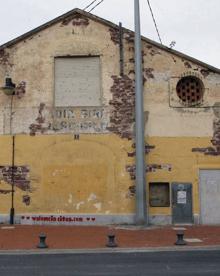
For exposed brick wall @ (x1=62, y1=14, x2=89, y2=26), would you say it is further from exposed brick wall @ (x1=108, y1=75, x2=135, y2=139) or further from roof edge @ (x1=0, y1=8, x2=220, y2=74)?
exposed brick wall @ (x1=108, y1=75, x2=135, y2=139)

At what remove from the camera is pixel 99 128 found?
2244 cm

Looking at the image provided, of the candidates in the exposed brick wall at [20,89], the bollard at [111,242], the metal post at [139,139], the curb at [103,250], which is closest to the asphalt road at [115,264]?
the curb at [103,250]

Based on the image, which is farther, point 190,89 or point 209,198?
point 190,89

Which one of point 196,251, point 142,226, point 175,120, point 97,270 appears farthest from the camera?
point 175,120

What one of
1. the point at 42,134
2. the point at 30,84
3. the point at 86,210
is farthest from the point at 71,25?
the point at 86,210

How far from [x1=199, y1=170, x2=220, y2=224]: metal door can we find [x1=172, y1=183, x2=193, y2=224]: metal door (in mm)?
480

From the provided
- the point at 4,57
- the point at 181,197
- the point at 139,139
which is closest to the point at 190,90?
the point at 139,139

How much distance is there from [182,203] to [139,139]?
10.3 feet

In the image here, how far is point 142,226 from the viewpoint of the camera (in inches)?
827

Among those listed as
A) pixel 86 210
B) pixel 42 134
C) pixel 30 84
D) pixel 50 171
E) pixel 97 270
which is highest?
pixel 30 84

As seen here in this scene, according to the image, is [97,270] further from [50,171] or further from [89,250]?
[50,171]

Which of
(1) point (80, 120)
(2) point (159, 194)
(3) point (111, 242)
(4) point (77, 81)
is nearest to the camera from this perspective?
(3) point (111, 242)

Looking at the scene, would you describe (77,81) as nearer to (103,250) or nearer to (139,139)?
(139,139)

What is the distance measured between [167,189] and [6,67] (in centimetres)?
839
